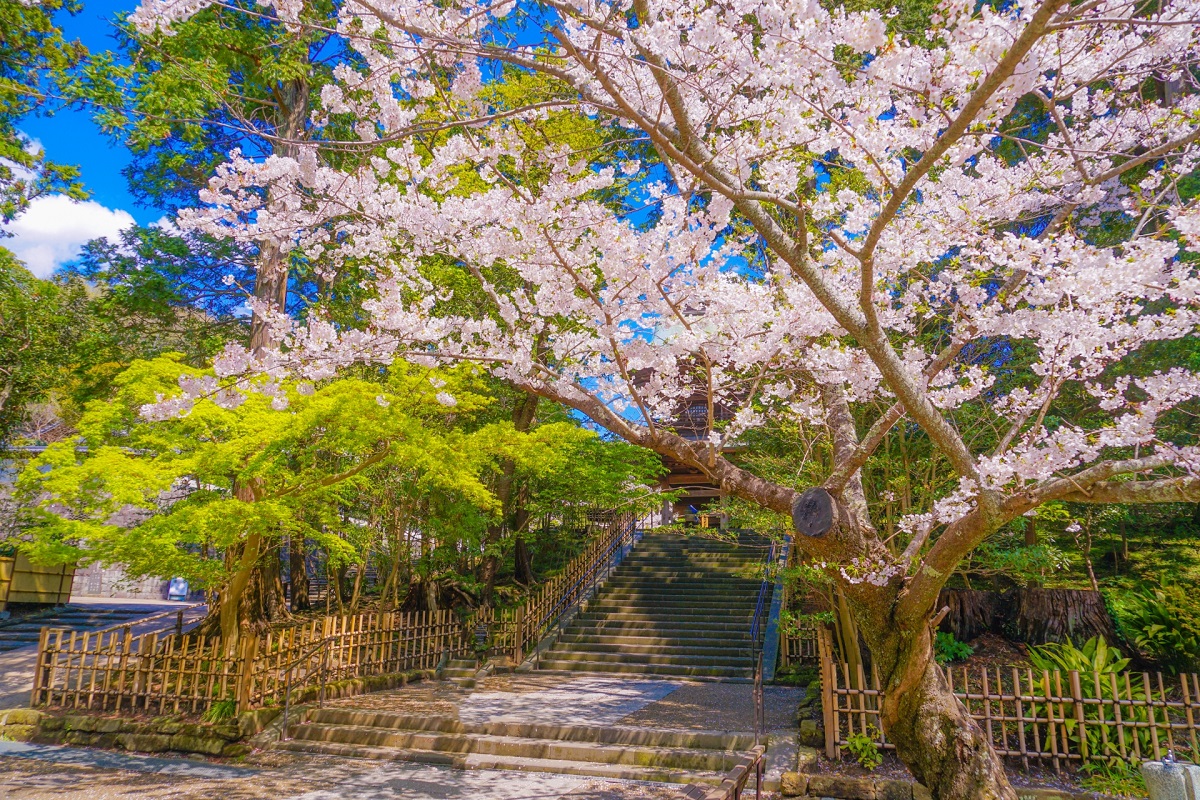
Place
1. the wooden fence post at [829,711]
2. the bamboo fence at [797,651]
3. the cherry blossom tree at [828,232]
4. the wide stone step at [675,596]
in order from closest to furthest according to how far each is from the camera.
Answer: the cherry blossom tree at [828,232], the wooden fence post at [829,711], the bamboo fence at [797,651], the wide stone step at [675,596]

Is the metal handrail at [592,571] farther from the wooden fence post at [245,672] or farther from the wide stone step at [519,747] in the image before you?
the wooden fence post at [245,672]

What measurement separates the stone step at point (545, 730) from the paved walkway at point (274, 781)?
2.18 ft

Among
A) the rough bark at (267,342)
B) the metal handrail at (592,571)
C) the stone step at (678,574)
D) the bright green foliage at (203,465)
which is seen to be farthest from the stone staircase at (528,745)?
the stone step at (678,574)

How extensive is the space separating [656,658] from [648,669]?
344 mm

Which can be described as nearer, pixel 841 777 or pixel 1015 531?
pixel 841 777

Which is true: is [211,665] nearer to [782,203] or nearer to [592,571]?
[782,203]

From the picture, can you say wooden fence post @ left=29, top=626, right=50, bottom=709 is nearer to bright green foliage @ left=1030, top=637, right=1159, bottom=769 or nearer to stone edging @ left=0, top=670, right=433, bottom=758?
stone edging @ left=0, top=670, right=433, bottom=758

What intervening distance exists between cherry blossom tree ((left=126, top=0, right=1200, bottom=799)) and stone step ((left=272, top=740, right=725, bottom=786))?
246cm

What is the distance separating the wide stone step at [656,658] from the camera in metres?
11.6

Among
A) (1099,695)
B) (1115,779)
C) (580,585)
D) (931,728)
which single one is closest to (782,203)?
(931,728)

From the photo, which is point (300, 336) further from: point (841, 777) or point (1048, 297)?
point (841, 777)

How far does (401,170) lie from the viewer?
576 centimetres

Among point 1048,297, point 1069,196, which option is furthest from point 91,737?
point 1069,196

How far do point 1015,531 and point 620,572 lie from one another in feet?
30.3
